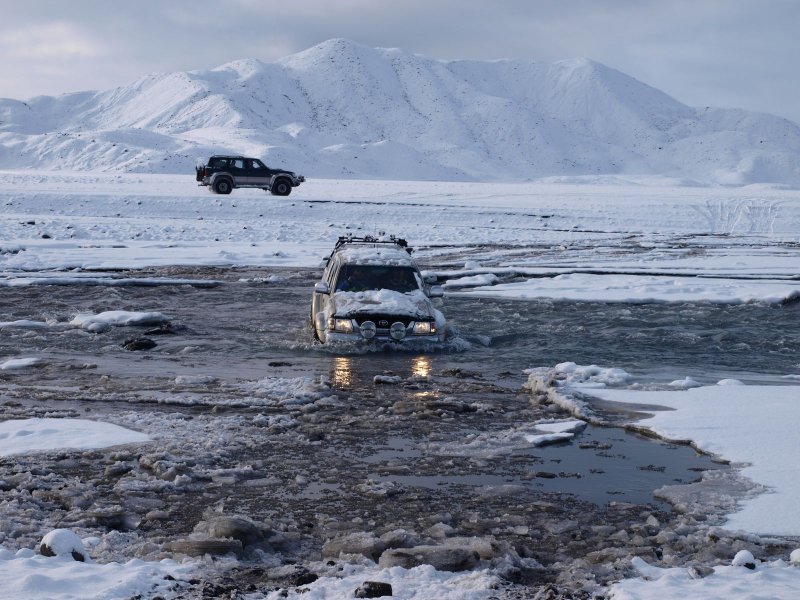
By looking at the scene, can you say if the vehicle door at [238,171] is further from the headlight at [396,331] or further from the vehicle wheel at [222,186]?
the headlight at [396,331]

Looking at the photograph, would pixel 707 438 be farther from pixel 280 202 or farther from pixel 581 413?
pixel 280 202

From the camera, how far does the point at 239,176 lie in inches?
1665

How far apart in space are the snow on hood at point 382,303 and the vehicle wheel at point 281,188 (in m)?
30.0

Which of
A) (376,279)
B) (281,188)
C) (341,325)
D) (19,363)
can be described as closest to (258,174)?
(281,188)

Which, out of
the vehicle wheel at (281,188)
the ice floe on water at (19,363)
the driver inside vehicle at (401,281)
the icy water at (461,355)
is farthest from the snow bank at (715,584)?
the vehicle wheel at (281,188)

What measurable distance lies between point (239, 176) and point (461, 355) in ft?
101

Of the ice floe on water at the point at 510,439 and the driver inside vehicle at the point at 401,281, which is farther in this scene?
the driver inside vehicle at the point at 401,281

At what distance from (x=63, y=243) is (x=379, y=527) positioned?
23.3m

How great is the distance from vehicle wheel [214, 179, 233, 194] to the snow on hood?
29.5m

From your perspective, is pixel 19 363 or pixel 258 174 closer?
pixel 19 363

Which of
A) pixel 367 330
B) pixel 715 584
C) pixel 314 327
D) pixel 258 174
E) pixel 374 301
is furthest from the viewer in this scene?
pixel 258 174

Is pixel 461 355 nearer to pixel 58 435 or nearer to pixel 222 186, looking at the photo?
pixel 58 435

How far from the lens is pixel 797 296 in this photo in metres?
17.5

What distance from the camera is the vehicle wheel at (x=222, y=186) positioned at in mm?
41719
